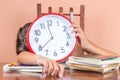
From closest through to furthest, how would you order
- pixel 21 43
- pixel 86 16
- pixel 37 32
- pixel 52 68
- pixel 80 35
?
pixel 52 68 < pixel 37 32 < pixel 80 35 < pixel 21 43 < pixel 86 16

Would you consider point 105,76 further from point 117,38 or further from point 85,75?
point 117,38

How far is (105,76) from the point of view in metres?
0.98

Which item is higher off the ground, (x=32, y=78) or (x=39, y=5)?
(x=39, y=5)

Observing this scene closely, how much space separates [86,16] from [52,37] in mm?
1064

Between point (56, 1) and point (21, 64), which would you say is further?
point (56, 1)

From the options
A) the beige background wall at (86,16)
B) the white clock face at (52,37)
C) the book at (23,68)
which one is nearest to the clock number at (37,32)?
the white clock face at (52,37)

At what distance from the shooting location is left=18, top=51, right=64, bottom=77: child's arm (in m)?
0.94

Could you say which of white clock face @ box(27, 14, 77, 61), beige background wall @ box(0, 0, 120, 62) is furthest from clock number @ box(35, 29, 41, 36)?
beige background wall @ box(0, 0, 120, 62)

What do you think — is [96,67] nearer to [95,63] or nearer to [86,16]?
[95,63]

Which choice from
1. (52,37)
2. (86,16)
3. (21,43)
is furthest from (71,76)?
(86,16)

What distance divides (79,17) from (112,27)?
0.30 meters

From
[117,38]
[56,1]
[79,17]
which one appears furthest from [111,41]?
[56,1]

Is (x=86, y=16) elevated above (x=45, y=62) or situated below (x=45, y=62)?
above

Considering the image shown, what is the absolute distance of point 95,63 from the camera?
3.34ft
